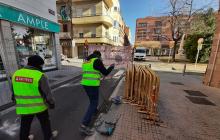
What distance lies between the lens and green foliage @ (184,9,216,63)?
1573 cm

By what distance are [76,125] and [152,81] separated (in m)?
2.25

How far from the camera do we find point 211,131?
282 centimetres

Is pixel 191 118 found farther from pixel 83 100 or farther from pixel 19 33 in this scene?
pixel 19 33

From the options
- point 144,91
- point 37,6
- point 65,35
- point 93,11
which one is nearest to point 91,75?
point 144,91

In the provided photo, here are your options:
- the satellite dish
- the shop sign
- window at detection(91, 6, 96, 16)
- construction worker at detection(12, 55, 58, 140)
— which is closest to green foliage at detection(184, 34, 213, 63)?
the satellite dish

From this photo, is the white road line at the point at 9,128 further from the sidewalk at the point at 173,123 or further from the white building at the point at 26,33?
the white building at the point at 26,33

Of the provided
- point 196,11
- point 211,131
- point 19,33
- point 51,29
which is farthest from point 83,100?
point 196,11

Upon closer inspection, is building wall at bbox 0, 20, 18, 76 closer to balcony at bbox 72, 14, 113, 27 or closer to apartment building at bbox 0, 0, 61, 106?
apartment building at bbox 0, 0, 61, 106

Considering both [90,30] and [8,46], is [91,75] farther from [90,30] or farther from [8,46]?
[90,30]

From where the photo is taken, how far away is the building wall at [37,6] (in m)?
5.99

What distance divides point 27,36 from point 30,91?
24.9 feet

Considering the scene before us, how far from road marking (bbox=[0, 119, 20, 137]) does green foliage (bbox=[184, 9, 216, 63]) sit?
65.4 ft

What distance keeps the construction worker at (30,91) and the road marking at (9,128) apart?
36.1 inches

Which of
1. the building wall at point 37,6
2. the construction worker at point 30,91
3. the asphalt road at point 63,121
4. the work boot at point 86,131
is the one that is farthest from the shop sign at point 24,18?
the work boot at point 86,131
